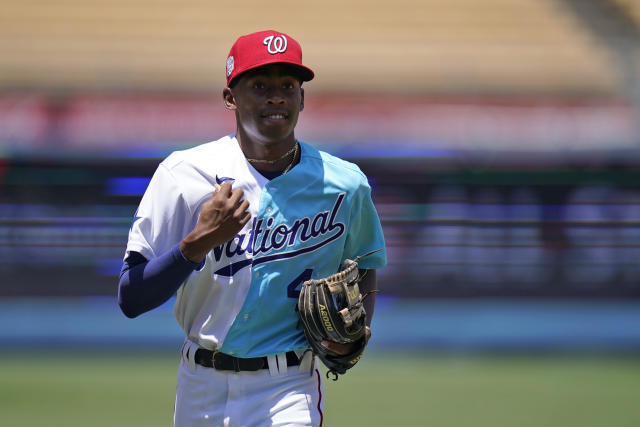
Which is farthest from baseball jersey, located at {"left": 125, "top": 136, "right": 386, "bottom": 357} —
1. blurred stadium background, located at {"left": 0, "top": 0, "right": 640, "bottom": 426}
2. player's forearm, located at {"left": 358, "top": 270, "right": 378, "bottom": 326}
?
blurred stadium background, located at {"left": 0, "top": 0, "right": 640, "bottom": 426}

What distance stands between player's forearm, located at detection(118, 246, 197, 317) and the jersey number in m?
0.36

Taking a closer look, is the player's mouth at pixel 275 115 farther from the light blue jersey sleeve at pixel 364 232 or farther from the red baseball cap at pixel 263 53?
the light blue jersey sleeve at pixel 364 232

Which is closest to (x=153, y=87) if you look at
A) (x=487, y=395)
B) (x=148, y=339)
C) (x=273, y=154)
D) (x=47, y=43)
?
(x=47, y=43)

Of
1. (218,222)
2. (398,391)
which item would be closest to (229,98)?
(218,222)

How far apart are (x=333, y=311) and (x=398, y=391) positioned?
4.43 m

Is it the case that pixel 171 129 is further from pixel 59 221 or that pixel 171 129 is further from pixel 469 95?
pixel 469 95

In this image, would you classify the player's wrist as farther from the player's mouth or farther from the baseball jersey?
the player's mouth

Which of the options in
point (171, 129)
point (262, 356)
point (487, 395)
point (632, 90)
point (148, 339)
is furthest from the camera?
point (632, 90)

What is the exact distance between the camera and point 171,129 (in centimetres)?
895

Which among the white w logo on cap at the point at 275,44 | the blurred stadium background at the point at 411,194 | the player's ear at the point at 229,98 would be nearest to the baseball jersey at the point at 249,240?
the player's ear at the point at 229,98

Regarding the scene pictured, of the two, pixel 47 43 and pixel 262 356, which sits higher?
pixel 47 43

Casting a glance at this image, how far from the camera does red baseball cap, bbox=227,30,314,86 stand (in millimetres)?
2496

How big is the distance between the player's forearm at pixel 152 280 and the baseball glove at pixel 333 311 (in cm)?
36

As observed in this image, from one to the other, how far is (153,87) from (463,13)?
3668mm
